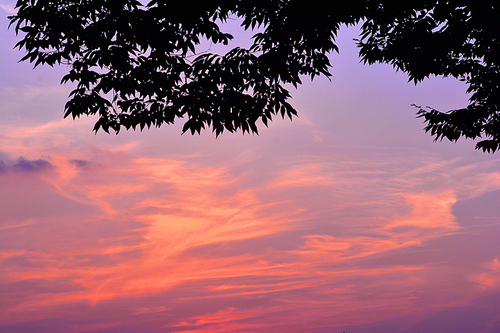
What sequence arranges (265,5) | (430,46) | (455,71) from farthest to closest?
(455,71) < (430,46) < (265,5)

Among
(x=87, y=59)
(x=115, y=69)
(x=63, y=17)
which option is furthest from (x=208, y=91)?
(x=63, y=17)

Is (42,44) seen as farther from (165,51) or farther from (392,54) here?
(392,54)

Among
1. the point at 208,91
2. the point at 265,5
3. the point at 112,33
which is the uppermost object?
the point at 265,5

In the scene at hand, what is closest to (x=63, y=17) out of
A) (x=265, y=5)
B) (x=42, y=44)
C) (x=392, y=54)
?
(x=42, y=44)

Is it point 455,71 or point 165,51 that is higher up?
point 455,71

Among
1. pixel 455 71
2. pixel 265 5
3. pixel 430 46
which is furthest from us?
pixel 455 71

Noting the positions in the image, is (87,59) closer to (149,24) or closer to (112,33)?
(112,33)

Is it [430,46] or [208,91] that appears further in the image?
[430,46]

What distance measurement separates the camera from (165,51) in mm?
9086

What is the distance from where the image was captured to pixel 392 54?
520 inches

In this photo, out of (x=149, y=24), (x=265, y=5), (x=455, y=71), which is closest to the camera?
(x=149, y=24)

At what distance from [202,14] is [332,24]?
2.93 m

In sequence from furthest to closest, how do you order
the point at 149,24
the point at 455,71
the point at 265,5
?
1. the point at 455,71
2. the point at 265,5
3. the point at 149,24

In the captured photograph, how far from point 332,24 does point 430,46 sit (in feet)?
14.3
